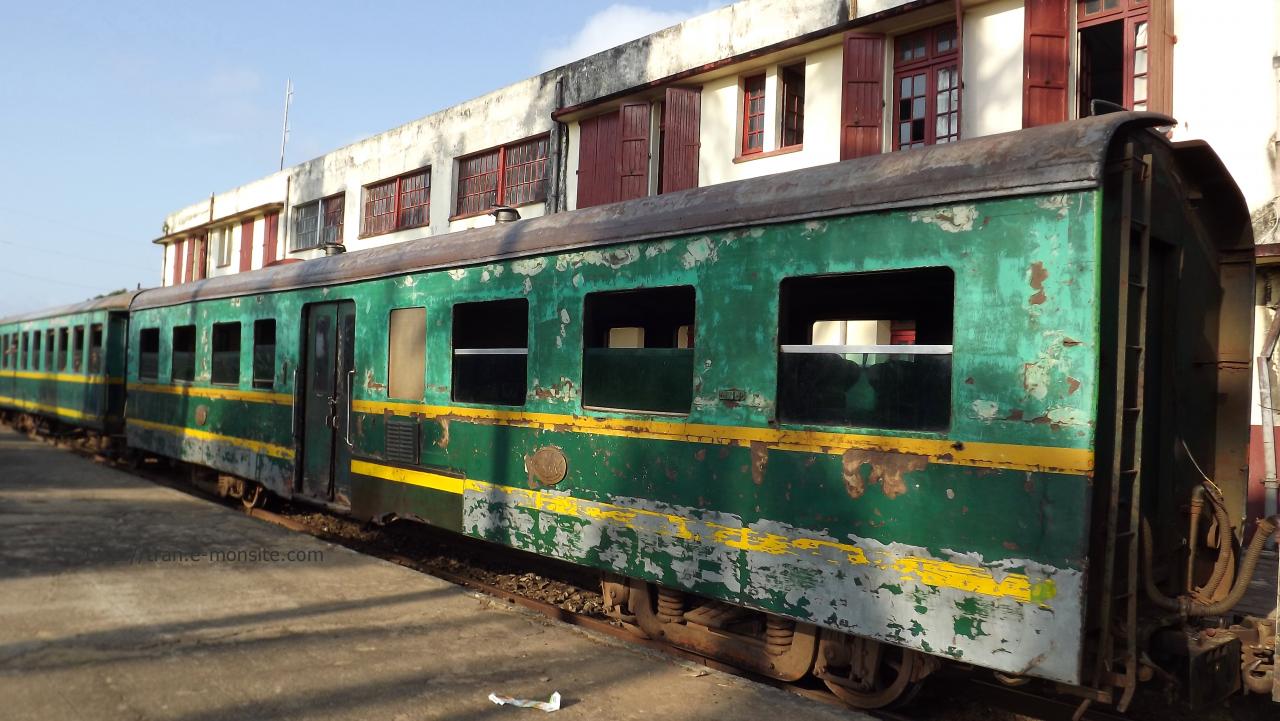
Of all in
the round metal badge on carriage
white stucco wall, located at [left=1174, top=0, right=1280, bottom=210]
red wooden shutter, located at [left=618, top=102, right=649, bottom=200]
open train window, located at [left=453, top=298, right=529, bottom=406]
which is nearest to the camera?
the round metal badge on carriage

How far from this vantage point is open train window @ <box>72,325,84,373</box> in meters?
17.1

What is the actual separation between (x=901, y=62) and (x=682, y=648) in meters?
9.44

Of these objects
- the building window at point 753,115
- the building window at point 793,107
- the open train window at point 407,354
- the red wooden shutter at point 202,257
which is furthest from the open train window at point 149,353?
the red wooden shutter at point 202,257

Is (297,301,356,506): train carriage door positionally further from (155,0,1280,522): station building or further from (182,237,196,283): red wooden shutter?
(182,237,196,283): red wooden shutter

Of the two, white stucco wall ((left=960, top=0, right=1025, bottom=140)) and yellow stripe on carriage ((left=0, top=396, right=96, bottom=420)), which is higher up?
white stucco wall ((left=960, top=0, right=1025, bottom=140))

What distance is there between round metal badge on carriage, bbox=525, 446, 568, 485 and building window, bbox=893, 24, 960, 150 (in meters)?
7.68

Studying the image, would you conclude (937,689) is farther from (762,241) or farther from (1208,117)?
(1208,117)

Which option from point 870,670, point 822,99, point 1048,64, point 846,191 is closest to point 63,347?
point 822,99

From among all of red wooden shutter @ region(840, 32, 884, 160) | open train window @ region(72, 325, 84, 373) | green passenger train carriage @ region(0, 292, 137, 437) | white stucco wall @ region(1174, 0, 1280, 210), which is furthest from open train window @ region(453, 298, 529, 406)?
open train window @ region(72, 325, 84, 373)

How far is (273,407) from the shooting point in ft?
32.6

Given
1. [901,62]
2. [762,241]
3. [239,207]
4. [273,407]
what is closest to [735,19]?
[901,62]

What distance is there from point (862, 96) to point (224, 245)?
77.5 ft

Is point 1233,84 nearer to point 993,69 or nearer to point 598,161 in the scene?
point 993,69

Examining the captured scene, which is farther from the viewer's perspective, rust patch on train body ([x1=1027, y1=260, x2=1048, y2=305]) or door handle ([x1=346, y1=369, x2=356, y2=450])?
door handle ([x1=346, y1=369, x2=356, y2=450])
